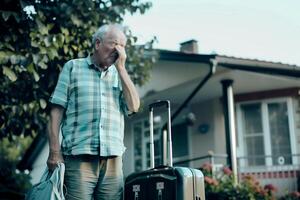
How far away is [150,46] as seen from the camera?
26.5 ft

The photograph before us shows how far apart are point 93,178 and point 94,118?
35 cm

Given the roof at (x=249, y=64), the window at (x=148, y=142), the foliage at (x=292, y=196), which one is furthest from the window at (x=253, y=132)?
the window at (x=148, y=142)

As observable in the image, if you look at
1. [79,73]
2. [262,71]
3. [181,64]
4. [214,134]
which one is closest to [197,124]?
[214,134]

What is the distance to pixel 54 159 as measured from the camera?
2.69 m

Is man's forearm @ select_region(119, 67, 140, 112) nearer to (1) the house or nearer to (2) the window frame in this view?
(1) the house

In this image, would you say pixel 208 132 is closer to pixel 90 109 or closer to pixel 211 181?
pixel 211 181

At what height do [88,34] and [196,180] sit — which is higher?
[88,34]

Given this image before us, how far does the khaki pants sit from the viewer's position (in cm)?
269

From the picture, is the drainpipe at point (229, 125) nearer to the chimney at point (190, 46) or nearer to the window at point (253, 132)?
the window at point (253, 132)

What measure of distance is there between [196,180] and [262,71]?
24.0ft

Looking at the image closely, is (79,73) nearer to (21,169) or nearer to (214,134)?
(214,134)

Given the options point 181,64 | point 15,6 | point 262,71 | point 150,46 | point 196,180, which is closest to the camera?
point 196,180

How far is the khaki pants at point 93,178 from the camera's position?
2.69 metres

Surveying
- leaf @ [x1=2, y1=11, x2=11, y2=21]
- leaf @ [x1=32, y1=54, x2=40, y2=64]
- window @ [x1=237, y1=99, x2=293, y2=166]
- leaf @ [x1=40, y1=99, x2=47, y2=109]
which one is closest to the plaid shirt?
leaf @ [x1=2, y1=11, x2=11, y2=21]
